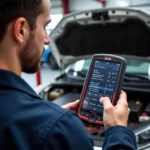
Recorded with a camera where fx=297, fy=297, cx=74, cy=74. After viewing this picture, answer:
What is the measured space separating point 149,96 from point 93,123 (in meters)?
1.20

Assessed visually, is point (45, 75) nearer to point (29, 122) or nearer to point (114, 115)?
point (114, 115)

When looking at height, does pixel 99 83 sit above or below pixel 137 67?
above

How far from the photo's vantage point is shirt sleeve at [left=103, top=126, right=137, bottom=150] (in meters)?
0.97

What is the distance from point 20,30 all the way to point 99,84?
2.69 ft

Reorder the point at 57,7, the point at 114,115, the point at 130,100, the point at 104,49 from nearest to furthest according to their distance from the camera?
the point at 114,115
the point at 130,100
the point at 104,49
the point at 57,7

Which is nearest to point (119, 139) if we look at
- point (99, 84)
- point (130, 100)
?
point (99, 84)

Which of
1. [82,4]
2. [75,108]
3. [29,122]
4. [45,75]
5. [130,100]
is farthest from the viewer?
[82,4]

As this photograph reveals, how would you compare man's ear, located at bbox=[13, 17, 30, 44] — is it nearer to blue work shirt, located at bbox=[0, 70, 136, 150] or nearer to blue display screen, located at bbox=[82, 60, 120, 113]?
blue work shirt, located at bbox=[0, 70, 136, 150]

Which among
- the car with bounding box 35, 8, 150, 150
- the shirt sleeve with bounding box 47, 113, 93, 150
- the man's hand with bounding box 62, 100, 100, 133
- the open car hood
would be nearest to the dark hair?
the shirt sleeve with bounding box 47, 113, 93, 150

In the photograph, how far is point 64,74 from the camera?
317 centimetres

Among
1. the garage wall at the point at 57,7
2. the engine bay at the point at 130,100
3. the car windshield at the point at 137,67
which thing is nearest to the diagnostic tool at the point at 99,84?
the engine bay at the point at 130,100

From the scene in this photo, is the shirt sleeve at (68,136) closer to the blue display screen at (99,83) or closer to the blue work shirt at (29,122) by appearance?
the blue work shirt at (29,122)

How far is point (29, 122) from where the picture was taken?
81 centimetres

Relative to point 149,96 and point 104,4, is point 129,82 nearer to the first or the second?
point 149,96
